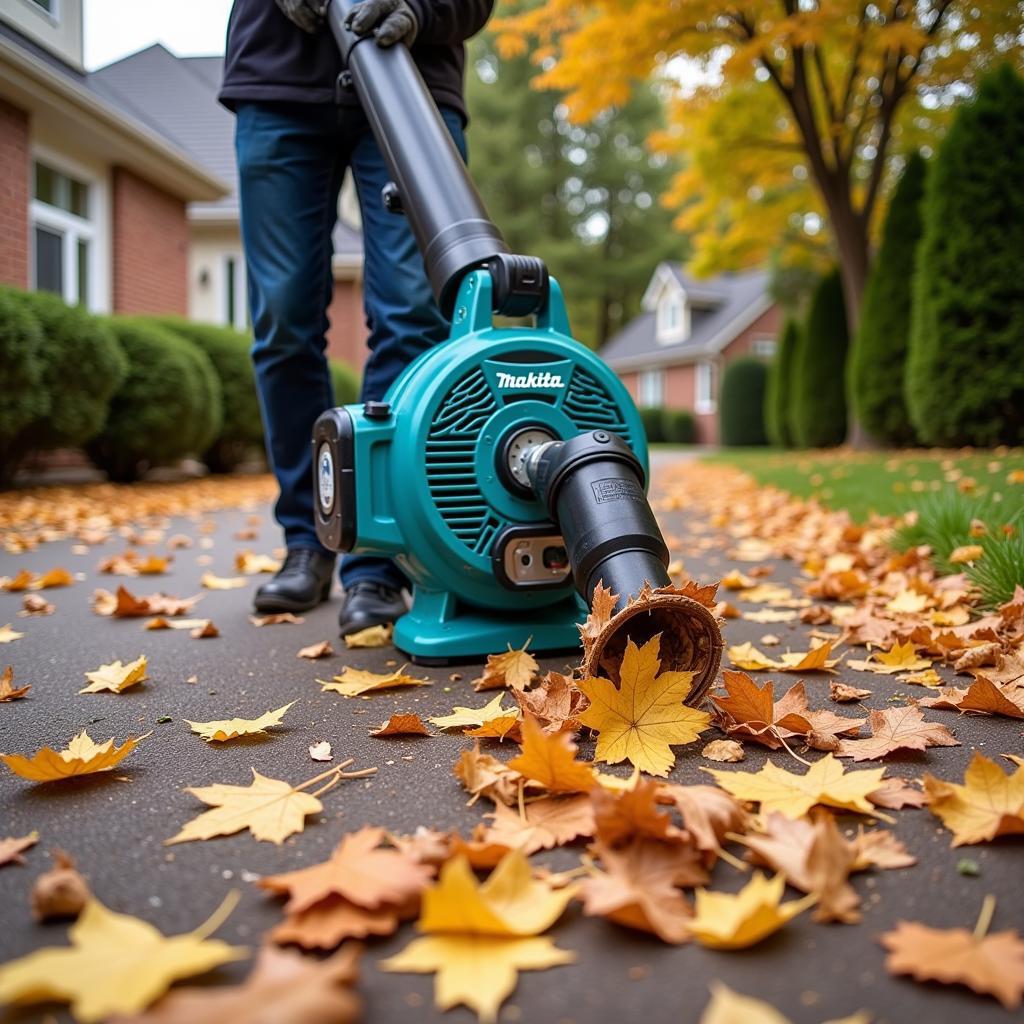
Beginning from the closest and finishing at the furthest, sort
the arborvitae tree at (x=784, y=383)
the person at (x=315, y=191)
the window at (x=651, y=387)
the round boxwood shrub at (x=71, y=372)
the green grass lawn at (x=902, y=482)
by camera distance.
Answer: the person at (x=315, y=191)
the green grass lawn at (x=902, y=482)
the round boxwood shrub at (x=71, y=372)
the arborvitae tree at (x=784, y=383)
the window at (x=651, y=387)

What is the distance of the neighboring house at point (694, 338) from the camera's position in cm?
2791

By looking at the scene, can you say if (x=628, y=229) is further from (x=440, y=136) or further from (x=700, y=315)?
(x=440, y=136)

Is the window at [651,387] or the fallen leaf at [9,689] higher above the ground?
the window at [651,387]

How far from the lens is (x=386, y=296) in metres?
2.43

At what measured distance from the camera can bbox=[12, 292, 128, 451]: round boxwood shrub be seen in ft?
21.5

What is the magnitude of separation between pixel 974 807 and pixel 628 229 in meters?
36.1

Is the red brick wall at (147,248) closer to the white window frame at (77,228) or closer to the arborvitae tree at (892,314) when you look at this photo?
the white window frame at (77,228)

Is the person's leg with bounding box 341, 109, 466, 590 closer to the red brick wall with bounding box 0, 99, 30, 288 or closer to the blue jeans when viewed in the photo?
the blue jeans

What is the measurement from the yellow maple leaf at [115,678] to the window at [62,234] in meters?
8.12

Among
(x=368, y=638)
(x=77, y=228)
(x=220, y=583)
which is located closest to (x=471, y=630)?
(x=368, y=638)

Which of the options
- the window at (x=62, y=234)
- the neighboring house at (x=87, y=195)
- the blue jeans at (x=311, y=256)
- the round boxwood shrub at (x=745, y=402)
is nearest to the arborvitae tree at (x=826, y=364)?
the round boxwood shrub at (x=745, y=402)

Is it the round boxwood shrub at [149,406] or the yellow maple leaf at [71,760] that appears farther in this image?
the round boxwood shrub at [149,406]

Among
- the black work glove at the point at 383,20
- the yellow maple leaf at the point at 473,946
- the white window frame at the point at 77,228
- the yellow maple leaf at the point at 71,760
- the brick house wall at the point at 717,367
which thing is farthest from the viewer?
the brick house wall at the point at 717,367

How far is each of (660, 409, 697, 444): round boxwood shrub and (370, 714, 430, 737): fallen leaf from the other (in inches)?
1057
